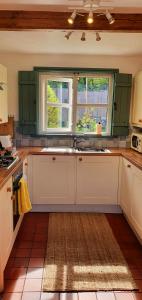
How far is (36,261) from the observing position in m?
2.32

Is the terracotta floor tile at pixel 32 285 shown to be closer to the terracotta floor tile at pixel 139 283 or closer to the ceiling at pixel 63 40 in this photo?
the terracotta floor tile at pixel 139 283

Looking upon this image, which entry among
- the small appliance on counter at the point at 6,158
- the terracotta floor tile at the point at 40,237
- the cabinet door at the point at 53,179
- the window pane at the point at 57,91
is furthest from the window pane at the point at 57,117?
the terracotta floor tile at the point at 40,237

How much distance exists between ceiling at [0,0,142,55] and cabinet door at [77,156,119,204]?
1.45 m

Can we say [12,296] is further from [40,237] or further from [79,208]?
[79,208]

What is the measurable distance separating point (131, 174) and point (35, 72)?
200cm

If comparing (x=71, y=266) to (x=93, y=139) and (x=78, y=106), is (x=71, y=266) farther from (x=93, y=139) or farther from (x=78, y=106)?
(x=78, y=106)

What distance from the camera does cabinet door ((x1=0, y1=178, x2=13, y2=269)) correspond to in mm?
1895

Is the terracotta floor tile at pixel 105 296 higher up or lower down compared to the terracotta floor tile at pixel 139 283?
lower down

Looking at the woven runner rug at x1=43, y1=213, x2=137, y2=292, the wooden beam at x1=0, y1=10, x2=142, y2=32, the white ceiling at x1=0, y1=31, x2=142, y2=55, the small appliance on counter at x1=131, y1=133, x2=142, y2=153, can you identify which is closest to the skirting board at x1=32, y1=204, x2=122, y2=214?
the woven runner rug at x1=43, y1=213, x2=137, y2=292

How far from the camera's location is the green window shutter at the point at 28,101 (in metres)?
3.54

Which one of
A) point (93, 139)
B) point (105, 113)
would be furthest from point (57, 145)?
point (105, 113)

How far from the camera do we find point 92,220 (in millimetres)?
3227

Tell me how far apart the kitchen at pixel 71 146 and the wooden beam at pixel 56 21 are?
7 cm

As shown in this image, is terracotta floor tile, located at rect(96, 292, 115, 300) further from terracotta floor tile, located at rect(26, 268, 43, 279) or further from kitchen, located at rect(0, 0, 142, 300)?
terracotta floor tile, located at rect(26, 268, 43, 279)
